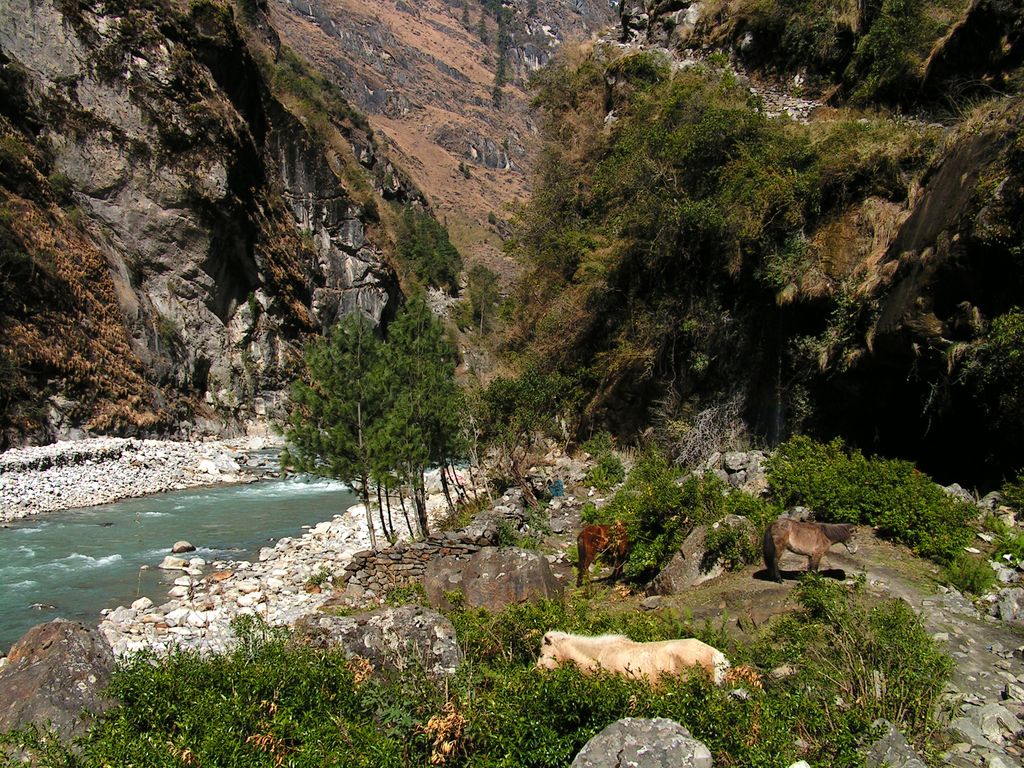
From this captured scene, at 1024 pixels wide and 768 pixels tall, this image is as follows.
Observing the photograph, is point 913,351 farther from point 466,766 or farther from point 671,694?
point 466,766

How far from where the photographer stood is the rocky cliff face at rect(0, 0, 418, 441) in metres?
25.7

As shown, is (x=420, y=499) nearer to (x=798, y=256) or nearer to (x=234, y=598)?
(x=234, y=598)

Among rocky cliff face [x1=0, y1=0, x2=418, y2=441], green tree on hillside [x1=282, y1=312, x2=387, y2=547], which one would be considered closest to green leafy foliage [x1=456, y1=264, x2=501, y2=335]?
rocky cliff face [x1=0, y1=0, x2=418, y2=441]

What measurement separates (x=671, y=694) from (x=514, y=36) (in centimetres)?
20448

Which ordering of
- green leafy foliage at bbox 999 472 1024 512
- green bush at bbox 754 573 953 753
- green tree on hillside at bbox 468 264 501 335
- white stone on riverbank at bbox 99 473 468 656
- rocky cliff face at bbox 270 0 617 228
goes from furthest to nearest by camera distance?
1. rocky cliff face at bbox 270 0 617 228
2. green tree on hillside at bbox 468 264 501 335
3. white stone on riverbank at bbox 99 473 468 656
4. green leafy foliage at bbox 999 472 1024 512
5. green bush at bbox 754 573 953 753

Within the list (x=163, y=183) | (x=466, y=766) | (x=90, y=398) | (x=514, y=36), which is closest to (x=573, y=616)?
(x=466, y=766)

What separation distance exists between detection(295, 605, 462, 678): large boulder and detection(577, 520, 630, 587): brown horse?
4360 millimetres

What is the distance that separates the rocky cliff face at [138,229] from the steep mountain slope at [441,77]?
228ft

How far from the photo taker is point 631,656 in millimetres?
4754

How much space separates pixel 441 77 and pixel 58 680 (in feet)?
553

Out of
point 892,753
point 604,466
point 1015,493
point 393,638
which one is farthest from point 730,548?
point 604,466

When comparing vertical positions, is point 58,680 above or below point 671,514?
above

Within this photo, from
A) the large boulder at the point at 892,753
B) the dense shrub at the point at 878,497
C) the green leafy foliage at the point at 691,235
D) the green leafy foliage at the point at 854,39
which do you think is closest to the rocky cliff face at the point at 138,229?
the green leafy foliage at the point at 691,235

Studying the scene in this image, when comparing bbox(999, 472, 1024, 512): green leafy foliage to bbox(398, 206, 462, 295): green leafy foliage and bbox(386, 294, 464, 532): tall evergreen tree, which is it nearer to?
bbox(386, 294, 464, 532): tall evergreen tree
